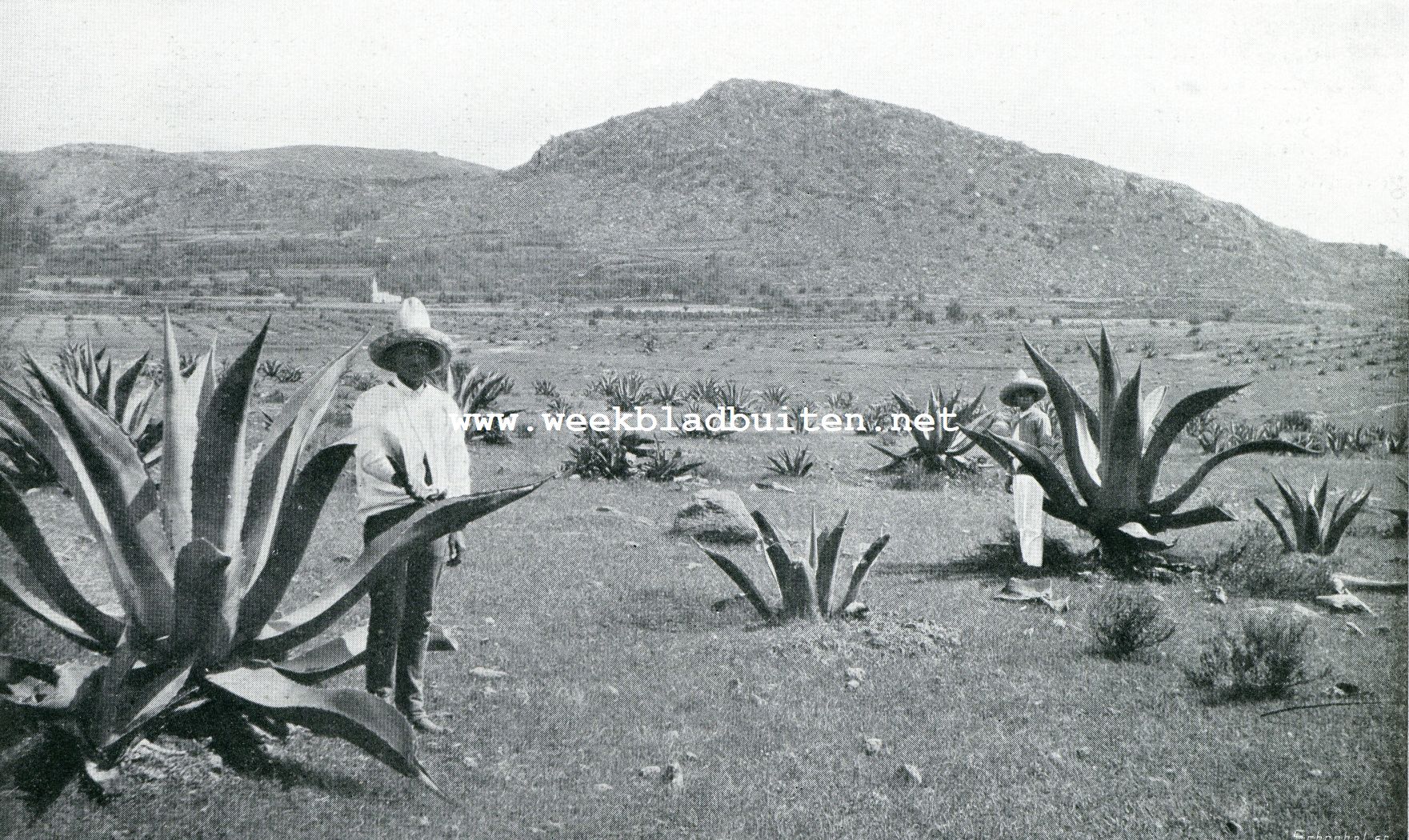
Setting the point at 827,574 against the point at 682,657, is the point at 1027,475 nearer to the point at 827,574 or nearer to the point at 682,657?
the point at 827,574

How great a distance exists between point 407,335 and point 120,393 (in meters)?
5.93

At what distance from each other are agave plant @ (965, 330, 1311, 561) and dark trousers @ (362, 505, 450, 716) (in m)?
3.74

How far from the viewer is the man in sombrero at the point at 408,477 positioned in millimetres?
3264

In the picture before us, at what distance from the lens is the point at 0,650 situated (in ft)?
12.1

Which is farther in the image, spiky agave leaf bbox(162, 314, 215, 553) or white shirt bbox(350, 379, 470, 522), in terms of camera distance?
white shirt bbox(350, 379, 470, 522)

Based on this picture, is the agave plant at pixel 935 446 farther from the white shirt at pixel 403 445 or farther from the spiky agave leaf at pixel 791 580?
the white shirt at pixel 403 445

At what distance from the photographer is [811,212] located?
24016mm

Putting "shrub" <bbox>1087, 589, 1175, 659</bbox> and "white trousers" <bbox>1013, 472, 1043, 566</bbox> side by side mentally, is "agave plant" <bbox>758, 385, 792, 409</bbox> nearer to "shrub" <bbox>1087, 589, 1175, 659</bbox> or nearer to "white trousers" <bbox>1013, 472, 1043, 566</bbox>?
"white trousers" <bbox>1013, 472, 1043, 566</bbox>

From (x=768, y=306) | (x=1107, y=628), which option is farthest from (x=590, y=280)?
(x=1107, y=628)

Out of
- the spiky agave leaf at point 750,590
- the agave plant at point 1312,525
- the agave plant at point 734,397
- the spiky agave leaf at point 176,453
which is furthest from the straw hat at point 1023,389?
the agave plant at point 734,397

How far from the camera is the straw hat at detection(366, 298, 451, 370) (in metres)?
3.41

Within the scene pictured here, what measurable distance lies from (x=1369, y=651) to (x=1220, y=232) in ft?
57.8

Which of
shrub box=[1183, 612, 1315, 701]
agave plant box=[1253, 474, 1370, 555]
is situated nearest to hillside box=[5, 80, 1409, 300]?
agave plant box=[1253, 474, 1370, 555]

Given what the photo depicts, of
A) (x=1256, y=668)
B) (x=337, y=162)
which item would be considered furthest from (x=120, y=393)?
(x=337, y=162)
